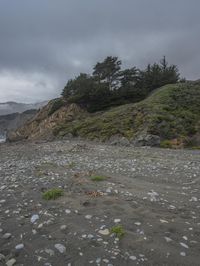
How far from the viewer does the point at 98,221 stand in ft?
27.3

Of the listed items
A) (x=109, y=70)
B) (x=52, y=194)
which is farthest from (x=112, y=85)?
(x=52, y=194)

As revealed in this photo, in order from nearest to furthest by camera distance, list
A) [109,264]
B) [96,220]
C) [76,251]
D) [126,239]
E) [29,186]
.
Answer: [109,264], [76,251], [126,239], [96,220], [29,186]

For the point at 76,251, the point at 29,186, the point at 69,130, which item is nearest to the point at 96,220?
the point at 76,251

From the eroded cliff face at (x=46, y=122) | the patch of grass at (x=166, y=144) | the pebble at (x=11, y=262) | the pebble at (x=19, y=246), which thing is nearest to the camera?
the pebble at (x=11, y=262)

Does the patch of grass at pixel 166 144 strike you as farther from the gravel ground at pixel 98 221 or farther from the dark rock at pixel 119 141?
the gravel ground at pixel 98 221

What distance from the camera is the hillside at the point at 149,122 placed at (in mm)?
34562

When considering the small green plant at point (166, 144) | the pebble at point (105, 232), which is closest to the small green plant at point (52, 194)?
the pebble at point (105, 232)

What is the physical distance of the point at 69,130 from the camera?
42.7 metres

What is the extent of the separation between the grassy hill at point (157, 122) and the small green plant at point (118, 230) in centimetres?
2522

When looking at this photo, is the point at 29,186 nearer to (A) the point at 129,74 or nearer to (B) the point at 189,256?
(B) the point at 189,256

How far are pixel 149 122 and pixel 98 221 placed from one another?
28.4 m


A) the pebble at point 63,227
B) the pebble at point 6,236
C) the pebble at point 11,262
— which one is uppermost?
the pebble at point 63,227

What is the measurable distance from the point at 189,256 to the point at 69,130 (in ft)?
120

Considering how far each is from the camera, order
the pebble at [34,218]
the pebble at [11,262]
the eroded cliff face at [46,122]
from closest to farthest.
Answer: the pebble at [11,262] → the pebble at [34,218] → the eroded cliff face at [46,122]
